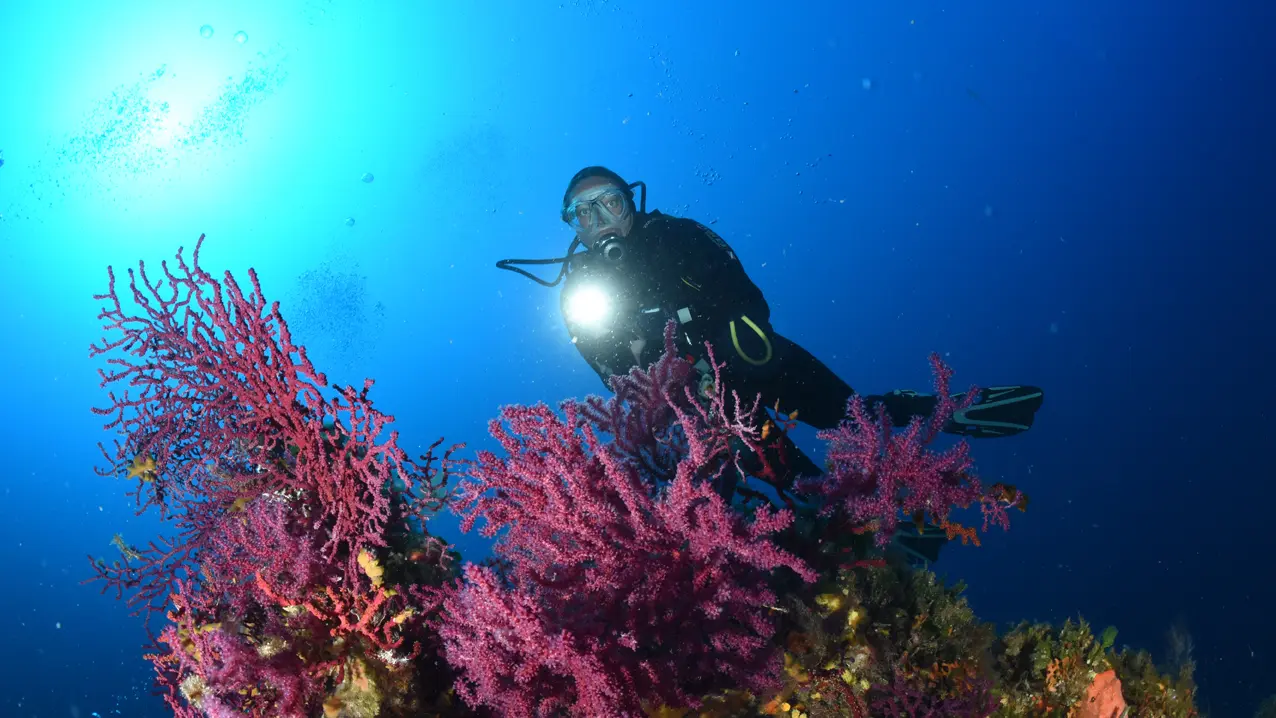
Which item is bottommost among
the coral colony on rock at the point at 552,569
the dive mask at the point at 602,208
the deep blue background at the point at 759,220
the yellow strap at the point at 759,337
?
the coral colony on rock at the point at 552,569

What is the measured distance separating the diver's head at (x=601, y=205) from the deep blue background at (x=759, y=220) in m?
25.7

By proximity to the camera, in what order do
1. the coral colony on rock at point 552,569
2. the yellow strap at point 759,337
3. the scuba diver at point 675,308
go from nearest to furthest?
the coral colony on rock at point 552,569 < the yellow strap at point 759,337 < the scuba diver at point 675,308

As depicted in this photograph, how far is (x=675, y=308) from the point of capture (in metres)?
5.41

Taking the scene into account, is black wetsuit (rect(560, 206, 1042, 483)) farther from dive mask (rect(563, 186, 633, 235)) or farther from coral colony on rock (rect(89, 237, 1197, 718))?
coral colony on rock (rect(89, 237, 1197, 718))

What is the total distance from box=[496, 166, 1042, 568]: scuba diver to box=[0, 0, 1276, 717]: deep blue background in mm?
23891

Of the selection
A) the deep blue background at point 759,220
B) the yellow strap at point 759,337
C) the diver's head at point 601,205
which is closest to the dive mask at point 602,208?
the diver's head at point 601,205

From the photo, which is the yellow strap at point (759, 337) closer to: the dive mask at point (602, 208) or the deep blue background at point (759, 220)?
the dive mask at point (602, 208)

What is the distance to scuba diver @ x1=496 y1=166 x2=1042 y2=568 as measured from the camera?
5.12 metres

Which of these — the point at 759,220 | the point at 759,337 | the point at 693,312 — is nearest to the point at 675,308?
the point at 693,312

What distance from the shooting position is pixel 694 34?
200 ft

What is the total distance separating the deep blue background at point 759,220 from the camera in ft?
111

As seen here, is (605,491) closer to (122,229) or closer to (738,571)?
(738,571)

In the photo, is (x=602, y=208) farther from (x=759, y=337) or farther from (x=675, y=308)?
(x=759, y=337)

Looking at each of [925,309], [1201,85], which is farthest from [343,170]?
[1201,85]
